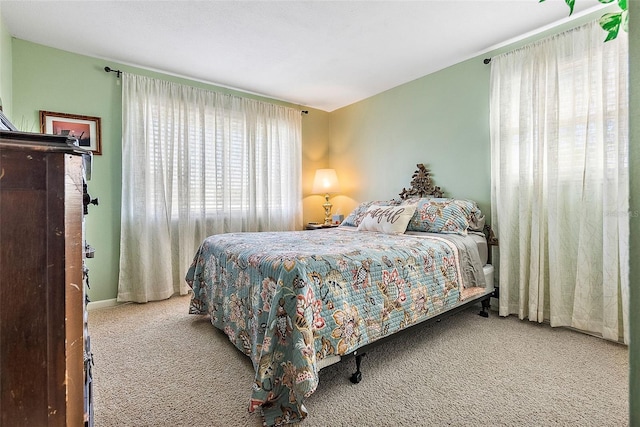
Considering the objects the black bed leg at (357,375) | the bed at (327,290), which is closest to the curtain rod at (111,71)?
the bed at (327,290)

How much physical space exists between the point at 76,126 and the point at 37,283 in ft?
9.77

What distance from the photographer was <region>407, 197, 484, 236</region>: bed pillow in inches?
106

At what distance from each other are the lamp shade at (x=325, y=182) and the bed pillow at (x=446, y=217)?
156cm

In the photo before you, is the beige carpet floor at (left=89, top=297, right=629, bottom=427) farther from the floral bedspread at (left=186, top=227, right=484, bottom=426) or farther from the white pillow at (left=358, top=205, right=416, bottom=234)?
the white pillow at (left=358, top=205, right=416, bottom=234)

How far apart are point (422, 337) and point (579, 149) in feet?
→ 6.04

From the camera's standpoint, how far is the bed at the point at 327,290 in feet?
4.68

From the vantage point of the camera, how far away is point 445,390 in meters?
1.62

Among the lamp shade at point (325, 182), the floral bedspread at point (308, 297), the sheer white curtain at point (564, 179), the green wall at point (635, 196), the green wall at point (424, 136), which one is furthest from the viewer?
the lamp shade at point (325, 182)

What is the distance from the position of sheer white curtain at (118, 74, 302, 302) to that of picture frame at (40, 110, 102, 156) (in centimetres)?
24

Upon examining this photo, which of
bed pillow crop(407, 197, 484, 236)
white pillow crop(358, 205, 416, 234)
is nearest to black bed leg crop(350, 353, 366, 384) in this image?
white pillow crop(358, 205, 416, 234)

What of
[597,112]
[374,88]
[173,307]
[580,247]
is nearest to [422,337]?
[580,247]

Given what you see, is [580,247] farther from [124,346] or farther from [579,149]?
[124,346]

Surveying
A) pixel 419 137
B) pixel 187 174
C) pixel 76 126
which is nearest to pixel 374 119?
pixel 419 137

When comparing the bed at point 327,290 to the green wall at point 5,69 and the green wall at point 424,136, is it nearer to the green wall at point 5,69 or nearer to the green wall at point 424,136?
the green wall at point 424,136
